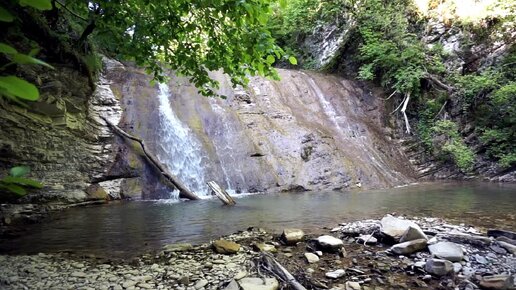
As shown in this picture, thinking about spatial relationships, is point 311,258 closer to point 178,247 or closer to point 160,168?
point 178,247

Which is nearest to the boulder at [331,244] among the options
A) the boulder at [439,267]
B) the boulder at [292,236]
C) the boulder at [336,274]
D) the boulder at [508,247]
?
the boulder at [292,236]

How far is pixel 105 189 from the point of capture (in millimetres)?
8945

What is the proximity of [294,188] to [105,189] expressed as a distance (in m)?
5.41

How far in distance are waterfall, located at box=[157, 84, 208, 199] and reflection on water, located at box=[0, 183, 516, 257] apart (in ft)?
4.95

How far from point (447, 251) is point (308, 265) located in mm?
1584

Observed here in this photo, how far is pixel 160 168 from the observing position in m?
9.53

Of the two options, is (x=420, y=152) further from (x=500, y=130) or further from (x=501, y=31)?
(x=501, y=31)

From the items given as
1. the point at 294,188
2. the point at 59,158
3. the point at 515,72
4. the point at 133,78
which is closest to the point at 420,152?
the point at 515,72

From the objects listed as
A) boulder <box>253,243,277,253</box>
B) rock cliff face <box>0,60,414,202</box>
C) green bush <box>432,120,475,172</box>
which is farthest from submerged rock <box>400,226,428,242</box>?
green bush <box>432,120,475,172</box>

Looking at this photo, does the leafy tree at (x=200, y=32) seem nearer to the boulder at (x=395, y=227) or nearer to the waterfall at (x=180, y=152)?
the boulder at (x=395, y=227)

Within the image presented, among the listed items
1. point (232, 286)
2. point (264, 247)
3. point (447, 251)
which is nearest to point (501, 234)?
point (447, 251)

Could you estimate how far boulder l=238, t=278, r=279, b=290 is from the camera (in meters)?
3.15

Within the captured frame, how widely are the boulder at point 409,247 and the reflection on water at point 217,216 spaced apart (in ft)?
4.99

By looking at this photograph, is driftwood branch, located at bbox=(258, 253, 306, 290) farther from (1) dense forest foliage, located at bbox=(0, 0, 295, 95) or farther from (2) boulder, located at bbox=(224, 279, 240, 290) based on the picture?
(1) dense forest foliage, located at bbox=(0, 0, 295, 95)
